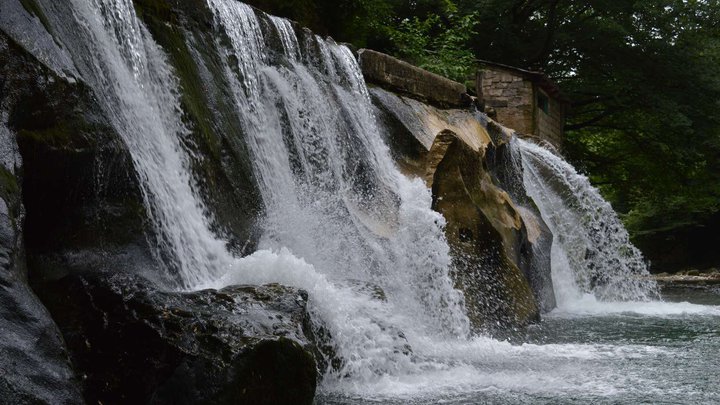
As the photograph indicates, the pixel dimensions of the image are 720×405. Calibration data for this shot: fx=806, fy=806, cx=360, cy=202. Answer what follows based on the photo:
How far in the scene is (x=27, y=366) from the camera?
114 inches

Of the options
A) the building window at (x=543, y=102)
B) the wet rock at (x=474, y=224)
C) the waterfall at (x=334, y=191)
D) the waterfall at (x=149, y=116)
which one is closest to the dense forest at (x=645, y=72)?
the building window at (x=543, y=102)

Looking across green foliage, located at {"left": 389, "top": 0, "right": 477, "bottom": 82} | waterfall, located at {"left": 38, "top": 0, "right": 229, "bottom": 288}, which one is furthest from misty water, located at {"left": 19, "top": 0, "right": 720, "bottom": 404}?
green foliage, located at {"left": 389, "top": 0, "right": 477, "bottom": 82}

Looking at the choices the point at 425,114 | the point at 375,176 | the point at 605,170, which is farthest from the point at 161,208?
the point at 605,170

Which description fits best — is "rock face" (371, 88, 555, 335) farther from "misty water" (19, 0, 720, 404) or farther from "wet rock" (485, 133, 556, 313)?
"misty water" (19, 0, 720, 404)

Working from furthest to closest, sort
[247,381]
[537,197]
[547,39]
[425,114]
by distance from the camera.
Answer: [547,39] → [537,197] → [425,114] → [247,381]

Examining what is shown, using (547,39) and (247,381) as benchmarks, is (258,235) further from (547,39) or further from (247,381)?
(547,39)

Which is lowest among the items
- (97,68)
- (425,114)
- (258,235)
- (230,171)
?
(258,235)

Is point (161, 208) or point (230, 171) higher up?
point (230, 171)

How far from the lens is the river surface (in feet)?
14.8

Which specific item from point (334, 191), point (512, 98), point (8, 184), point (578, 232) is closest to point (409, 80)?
point (334, 191)

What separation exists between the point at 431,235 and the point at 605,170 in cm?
1813

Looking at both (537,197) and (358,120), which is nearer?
(358,120)

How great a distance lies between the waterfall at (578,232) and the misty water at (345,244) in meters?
2.12

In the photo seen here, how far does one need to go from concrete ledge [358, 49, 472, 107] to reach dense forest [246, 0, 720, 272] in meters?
6.70
